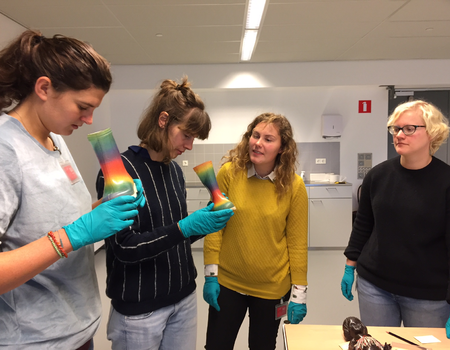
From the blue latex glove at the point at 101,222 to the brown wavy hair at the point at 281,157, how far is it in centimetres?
82

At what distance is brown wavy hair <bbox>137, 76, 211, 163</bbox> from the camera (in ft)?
3.76

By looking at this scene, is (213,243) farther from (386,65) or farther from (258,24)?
(386,65)

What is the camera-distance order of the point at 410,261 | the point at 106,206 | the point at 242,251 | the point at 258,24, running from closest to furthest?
the point at 106,206 → the point at 410,261 → the point at 242,251 → the point at 258,24

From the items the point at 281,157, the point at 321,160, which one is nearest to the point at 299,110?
the point at 321,160

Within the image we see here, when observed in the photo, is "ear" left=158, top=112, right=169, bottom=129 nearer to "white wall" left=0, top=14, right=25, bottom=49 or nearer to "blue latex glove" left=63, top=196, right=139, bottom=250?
"blue latex glove" left=63, top=196, right=139, bottom=250

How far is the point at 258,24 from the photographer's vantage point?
3254 millimetres

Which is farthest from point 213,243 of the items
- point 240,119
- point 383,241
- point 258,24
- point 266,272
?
point 240,119

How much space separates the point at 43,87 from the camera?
77 centimetres

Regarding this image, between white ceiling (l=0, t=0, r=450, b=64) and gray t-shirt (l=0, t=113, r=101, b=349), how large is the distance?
2346 millimetres

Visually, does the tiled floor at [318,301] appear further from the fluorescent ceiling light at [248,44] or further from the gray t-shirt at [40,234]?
the fluorescent ceiling light at [248,44]

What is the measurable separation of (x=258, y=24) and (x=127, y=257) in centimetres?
292

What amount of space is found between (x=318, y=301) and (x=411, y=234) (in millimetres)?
1857

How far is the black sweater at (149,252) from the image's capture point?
3.32 ft

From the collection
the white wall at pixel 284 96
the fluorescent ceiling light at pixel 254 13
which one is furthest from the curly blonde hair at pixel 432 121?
the white wall at pixel 284 96
